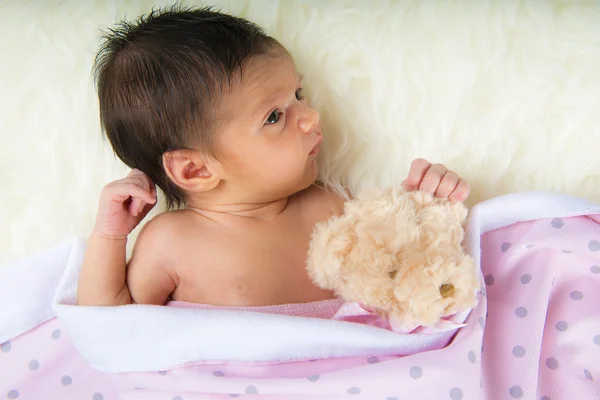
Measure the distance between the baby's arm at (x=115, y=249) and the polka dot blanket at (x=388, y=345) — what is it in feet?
0.15

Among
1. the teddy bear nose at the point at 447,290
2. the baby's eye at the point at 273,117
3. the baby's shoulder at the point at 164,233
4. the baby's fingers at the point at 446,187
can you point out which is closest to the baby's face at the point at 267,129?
the baby's eye at the point at 273,117

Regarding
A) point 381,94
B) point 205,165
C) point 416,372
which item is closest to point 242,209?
point 205,165

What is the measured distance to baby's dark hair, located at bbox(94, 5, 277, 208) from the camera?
112 centimetres

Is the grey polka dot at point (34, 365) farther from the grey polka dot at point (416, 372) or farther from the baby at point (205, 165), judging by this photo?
→ the grey polka dot at point (416, 372)

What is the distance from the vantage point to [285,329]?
1.06 metres

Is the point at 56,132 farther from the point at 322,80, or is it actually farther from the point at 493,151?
the point at 493,151

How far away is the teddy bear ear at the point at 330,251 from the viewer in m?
0.96

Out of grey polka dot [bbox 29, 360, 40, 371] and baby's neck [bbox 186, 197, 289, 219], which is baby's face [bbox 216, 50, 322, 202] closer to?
baby's neck [bbox 186, 197, 289, 219]

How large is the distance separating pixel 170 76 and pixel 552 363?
30.0 inches

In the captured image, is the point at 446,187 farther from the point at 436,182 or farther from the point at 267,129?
the point at 267,129

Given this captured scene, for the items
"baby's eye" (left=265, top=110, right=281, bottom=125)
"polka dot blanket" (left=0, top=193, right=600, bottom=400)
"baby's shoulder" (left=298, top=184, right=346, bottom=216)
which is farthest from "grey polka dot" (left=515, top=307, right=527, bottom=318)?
"baby's eye" (left=265, top=110, right=281, bottom=125)

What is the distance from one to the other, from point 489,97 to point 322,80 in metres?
0.31

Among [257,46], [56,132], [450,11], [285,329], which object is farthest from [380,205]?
[56,132]

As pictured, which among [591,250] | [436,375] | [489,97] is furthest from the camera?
[489,97]
